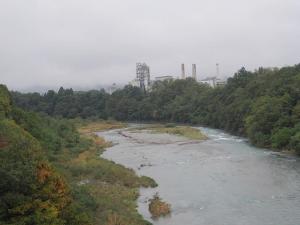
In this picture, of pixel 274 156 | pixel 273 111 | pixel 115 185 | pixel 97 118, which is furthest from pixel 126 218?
pixel 97 118

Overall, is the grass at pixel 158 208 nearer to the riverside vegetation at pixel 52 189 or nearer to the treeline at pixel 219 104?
the riverside vegetation at pixel 52 189

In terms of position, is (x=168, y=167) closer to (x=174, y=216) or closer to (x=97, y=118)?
(x=174, y=216)

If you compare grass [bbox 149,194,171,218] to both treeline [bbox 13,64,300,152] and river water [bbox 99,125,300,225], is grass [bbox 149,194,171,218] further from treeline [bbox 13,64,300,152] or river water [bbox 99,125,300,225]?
treeline [bbox 13,64,300,152]

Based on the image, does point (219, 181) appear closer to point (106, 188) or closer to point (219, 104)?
point (106, 188)

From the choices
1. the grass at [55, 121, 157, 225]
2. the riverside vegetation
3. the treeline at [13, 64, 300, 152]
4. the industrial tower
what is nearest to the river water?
the grass at [55, 121, 157, 225]

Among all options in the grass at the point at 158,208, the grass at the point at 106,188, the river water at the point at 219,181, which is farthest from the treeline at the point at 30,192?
the river water at the point at 219,181

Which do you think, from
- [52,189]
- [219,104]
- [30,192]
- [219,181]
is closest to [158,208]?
[219,181]
